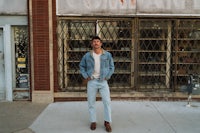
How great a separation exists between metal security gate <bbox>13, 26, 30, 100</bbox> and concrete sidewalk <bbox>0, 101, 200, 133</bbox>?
3.26 feet

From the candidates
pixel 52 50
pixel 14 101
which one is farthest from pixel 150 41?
pixel 14 101

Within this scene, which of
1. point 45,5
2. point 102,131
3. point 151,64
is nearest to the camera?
point 102,131

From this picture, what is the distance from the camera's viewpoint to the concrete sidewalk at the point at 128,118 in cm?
537

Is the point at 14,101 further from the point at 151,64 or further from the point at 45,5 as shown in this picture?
the point at 151,64

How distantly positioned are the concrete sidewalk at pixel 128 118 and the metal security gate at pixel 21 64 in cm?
99

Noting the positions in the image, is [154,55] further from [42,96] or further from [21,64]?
[21,64]

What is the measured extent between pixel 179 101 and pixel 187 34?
1.83 metres

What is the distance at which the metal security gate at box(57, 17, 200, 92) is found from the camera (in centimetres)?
745

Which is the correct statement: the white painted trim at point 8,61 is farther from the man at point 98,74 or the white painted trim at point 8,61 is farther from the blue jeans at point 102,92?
the blue jeans at point 102,92

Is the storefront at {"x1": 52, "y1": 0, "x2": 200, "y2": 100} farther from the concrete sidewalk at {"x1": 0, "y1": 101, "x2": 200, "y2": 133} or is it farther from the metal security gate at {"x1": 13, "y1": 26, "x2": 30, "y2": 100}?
the metal security gate at {"x1": 13, "y1": 26, "x2": 30, "y2": 100}

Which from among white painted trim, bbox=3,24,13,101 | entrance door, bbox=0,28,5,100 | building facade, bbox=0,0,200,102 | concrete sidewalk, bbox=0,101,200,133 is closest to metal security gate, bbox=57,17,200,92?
building facade, bbox=0,0,200,102

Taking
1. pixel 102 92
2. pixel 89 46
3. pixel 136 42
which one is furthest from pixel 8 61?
pixel 136 42

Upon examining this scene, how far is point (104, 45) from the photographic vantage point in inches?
298

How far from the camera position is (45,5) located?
23.4ft
